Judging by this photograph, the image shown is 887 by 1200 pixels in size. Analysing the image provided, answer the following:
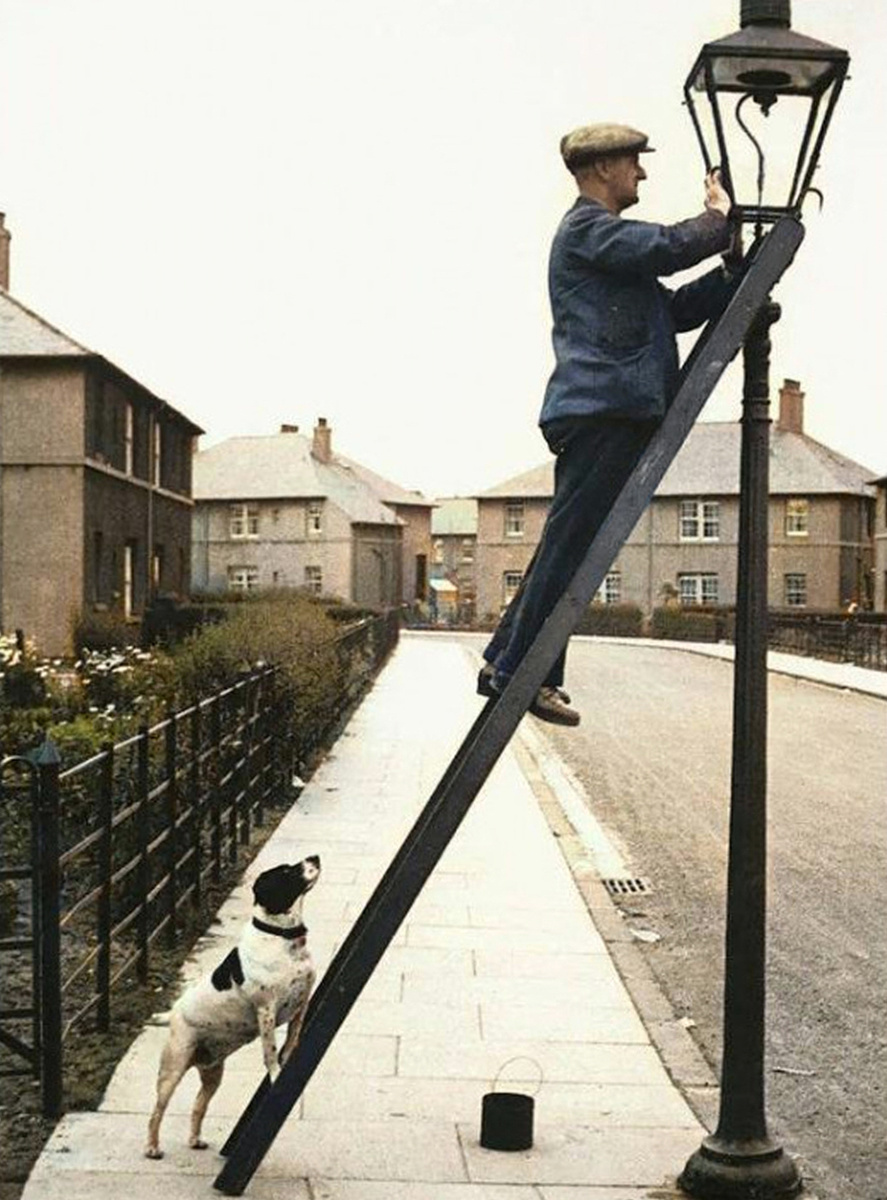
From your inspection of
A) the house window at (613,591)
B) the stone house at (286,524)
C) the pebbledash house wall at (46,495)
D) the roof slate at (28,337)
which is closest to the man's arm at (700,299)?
the pebbledash house wall at (46,495)

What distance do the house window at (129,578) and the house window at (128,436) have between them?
6.42 ft

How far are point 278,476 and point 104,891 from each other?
7325 centimetres

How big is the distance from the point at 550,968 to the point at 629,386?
15.0ft

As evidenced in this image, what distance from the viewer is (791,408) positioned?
254 feet

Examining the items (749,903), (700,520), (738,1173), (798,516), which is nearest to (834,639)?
(798,516)

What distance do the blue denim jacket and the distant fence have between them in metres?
2.28

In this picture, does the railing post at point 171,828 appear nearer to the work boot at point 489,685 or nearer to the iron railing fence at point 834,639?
the work boot at point 489,685

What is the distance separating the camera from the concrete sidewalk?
5438 millimetres

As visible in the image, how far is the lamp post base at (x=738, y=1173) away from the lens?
527 centimetres

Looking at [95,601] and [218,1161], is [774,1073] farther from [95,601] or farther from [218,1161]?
[95,601]

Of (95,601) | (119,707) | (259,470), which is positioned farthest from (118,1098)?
(259,470)

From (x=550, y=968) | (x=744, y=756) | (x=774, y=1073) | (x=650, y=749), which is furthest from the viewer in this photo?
(x=650, y=749)

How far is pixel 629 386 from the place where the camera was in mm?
5051

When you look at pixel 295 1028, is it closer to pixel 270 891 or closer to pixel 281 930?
pixel 281 930
